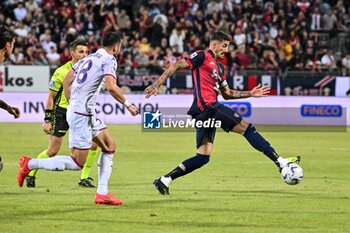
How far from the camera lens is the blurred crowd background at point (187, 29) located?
31266 mm

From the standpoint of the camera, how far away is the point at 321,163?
17.6m

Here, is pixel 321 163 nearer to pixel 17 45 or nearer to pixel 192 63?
pixel 192 63

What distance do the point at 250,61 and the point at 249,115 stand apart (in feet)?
14.9

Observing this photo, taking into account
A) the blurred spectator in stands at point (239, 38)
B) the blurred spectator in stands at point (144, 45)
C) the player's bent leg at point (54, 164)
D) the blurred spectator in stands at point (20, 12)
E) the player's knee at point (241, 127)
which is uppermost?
the player's knee at point (241, 127)

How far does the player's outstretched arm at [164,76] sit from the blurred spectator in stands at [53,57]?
18.7m

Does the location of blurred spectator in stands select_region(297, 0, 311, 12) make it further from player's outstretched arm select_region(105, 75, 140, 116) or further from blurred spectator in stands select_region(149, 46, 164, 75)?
player's outstretched arm select_region(105, 75, 140, 116)

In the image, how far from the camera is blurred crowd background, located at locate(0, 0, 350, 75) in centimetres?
3127

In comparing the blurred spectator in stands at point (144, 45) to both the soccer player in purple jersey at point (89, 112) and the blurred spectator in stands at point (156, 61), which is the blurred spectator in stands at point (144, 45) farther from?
the soccer player in purple jersey at point (89, 112)

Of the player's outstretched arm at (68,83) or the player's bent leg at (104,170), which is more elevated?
the player's outstretched arm at (68,83)

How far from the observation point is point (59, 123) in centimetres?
1368

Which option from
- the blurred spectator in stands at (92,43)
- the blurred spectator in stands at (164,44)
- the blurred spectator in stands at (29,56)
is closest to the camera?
the blurred spectator in stands at (29,56)

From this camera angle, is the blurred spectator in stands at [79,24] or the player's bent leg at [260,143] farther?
the blurred spectator in stands at [79,24]

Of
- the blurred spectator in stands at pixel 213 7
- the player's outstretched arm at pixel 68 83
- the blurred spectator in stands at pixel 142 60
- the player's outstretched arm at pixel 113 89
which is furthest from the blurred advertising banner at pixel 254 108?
the player's outstretched arm at pixel 113 89

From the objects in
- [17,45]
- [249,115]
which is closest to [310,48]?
[249,115]
